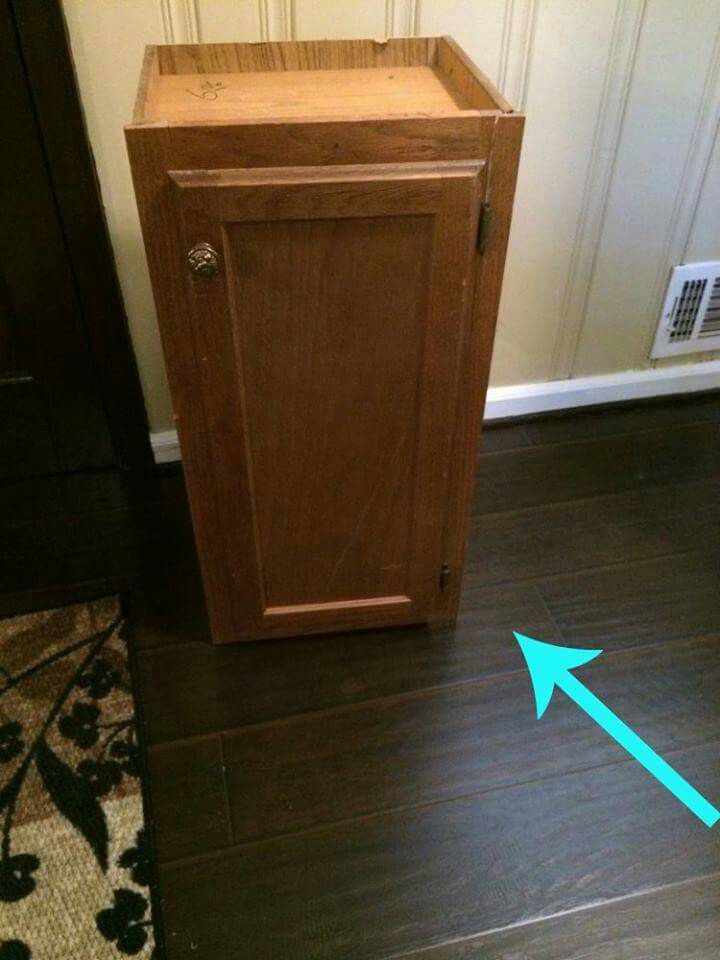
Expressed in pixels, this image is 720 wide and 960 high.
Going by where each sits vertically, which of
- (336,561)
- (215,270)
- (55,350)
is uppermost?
(215,270)

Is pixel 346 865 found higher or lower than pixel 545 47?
lower

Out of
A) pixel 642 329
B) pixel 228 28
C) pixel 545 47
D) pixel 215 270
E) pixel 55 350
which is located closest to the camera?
pixel 215 270

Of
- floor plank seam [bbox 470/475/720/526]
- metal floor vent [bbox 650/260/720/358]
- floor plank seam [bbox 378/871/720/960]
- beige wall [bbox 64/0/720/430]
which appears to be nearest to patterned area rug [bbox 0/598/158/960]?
floor plank seam [bbox 378/871/720/960]

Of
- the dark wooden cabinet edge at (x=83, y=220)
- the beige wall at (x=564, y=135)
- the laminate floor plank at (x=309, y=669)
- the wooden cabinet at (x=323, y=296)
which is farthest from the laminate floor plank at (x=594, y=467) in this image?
the dark wooden cabinet edge at (x=83, y=220)

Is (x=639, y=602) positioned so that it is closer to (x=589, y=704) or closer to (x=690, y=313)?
(x=589, y=704)

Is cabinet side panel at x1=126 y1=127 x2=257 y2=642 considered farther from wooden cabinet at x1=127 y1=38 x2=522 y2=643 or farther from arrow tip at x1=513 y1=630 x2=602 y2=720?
arrow tip at x1=513 y1=630 x2=602 y2=720

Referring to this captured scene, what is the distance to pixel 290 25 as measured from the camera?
122 centimetres

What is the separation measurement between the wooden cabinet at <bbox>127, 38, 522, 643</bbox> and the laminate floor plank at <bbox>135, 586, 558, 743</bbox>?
0.25 ft

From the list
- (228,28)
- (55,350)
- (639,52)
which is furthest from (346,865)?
(639,52)

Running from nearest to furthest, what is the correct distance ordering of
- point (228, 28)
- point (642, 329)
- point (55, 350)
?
point (228, 28) → point (55, 350) → point (642, 329)

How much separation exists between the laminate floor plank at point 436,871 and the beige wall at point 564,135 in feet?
2.94

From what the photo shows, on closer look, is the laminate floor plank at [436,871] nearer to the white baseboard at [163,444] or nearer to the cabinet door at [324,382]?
the cabinet door at [324,382]

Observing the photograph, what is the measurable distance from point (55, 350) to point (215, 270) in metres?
0.72

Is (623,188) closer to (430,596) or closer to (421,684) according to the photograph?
(430,596)
